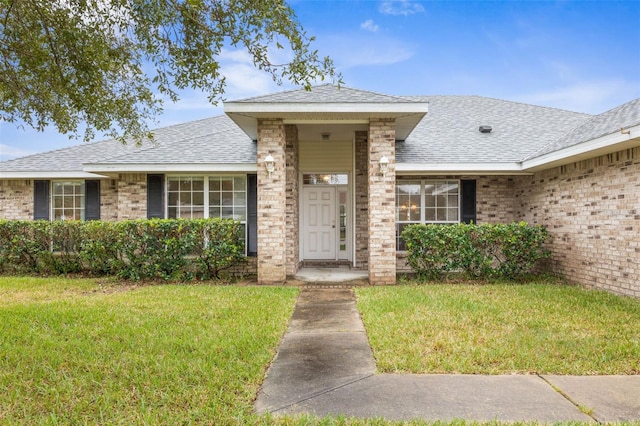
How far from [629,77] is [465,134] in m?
5.22

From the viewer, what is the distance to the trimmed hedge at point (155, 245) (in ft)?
29.7

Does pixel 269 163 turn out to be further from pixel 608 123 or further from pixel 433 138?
pixel 608 123

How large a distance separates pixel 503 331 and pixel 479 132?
27.2 ft

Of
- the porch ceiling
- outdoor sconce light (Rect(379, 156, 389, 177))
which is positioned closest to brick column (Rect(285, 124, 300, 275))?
the porch ceiling

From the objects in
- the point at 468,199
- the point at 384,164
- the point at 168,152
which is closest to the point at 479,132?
the point at 468,199

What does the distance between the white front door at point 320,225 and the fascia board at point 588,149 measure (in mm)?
5268

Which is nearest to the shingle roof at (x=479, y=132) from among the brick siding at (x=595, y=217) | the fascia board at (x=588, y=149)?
the fascia board at (x=588, y=149)

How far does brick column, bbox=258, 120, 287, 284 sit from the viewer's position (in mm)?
8758

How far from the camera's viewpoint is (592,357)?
416cm

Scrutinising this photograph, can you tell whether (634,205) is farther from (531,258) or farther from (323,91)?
(323,91)

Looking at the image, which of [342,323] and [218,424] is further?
[342,323]

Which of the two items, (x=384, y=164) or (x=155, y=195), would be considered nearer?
(x=384, y=164)

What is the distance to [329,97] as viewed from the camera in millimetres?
8578

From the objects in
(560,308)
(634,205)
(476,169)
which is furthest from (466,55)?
(560,308)
